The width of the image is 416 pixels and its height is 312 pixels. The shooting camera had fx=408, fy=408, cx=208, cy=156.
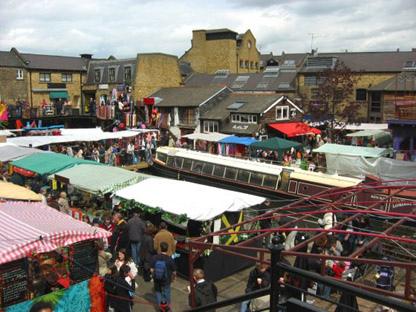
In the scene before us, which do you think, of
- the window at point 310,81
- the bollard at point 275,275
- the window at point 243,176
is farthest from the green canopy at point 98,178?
the window at point 310,81

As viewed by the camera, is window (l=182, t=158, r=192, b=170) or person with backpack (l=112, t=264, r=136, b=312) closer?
person with backpack (l=112, t=264, r=136, b=312)

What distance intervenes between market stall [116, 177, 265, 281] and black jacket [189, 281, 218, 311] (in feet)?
11.8

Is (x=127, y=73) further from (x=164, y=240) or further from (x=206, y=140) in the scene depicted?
(x=164, y=240)

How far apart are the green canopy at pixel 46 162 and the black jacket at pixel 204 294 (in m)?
11.8

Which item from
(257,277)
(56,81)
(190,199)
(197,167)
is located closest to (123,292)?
(257,277)

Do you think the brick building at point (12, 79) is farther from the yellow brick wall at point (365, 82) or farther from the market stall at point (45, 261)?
the market stall at point (45, 261)

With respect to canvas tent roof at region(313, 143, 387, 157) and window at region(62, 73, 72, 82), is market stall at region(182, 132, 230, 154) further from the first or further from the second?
window at region(62, 73, 72, 82)

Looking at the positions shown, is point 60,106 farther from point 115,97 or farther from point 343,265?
point 343,265

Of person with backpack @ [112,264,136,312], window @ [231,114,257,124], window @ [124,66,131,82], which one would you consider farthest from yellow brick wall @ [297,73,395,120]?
person with backpack @ [112,264,136,312]

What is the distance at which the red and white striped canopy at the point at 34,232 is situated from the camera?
694 cm

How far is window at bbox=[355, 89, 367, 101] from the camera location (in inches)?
1729

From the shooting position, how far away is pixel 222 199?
12.2m

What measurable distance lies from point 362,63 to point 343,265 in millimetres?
41552

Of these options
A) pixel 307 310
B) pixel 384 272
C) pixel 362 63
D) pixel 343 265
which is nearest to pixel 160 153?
pixel 343 265
